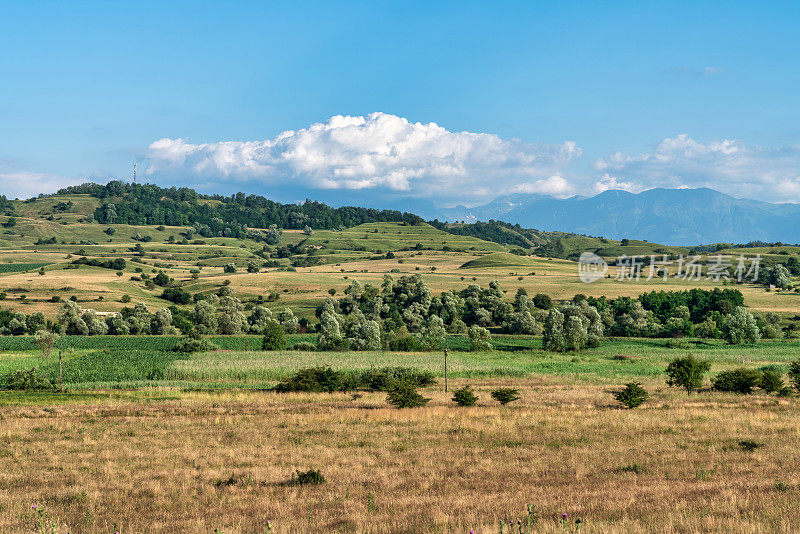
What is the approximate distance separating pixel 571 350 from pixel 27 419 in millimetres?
83751

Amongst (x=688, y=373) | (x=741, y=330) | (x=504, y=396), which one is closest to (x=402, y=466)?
(x=504, y=396)

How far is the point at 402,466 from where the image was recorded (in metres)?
27.0

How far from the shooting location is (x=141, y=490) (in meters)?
23.0

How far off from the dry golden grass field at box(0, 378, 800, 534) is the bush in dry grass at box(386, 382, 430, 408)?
1.25 meters

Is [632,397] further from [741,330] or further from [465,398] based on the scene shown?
[741,330]

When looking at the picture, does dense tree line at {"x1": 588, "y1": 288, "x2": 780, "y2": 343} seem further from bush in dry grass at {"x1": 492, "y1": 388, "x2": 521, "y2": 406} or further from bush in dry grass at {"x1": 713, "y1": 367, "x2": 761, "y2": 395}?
bush in dry grass at {"x1": 492, "y1": 388, "x2": 521, "y2": 406}

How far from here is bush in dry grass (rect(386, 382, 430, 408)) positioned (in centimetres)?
4678

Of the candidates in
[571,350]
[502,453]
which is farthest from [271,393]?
[571,350]

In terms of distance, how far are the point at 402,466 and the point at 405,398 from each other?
19.7m

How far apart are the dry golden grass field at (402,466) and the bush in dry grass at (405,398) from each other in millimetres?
1252

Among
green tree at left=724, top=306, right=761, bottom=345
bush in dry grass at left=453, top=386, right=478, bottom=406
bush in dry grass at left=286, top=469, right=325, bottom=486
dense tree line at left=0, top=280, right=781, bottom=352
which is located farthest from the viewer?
green tree at left=724, top=306, right=761, bottom=345

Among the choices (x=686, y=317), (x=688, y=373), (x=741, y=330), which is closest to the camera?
(x=688, y=373)

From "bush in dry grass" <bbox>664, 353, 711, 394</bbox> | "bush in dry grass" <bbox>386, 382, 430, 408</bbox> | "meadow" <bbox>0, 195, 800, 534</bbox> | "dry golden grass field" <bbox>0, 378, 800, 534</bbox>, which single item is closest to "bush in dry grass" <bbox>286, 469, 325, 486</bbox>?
"meadow" <bbox>0, 195, 800, 534</bbox>

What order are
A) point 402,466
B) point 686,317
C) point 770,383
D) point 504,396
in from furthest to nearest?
point 686,317 < point 770,383 < point 504,396 < point 402,466
